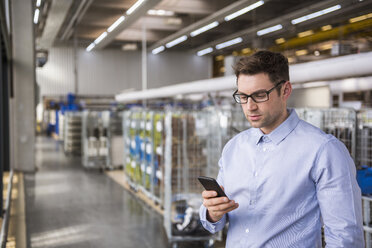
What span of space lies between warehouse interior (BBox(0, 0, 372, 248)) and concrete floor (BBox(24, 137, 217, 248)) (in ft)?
0.06

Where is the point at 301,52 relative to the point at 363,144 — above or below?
above

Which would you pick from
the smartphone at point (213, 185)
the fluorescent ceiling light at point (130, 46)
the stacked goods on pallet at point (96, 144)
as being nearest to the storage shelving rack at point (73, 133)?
the stacked goods on pallet at point (96, 144)

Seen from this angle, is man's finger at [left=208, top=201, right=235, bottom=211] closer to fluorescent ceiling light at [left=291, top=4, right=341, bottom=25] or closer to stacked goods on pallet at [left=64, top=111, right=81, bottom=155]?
fluorescent ceiling light at [left=291, top=4, right=341, bottom=25]

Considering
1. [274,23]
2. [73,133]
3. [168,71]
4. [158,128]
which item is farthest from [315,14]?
[168,71]

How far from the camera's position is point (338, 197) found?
4.43ft

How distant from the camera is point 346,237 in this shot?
4.33 ft

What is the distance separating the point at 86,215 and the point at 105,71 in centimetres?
2114

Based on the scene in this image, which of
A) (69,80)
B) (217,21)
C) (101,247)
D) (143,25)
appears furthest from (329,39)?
(69,80)

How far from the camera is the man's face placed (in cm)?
147

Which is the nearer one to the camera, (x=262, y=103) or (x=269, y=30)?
(x=262, y=103)

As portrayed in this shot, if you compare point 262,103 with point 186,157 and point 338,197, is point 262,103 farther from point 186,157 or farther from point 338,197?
point 186,157

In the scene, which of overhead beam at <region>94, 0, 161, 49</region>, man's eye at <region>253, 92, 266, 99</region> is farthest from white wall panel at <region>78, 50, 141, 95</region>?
man's eye at <region>253, 92, 266, 99</region>

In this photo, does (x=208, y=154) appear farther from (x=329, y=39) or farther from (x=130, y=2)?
(x=329, y=39)

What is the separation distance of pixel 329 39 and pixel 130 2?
3342 millimetres
